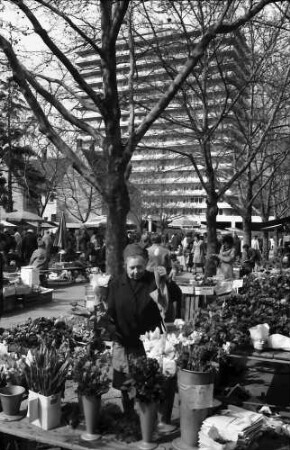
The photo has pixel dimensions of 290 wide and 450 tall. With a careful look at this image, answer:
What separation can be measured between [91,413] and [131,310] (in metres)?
0.82

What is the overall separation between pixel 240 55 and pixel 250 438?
1220 centimetres

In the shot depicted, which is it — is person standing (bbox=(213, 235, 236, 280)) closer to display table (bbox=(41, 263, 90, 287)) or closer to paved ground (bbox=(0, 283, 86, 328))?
paved ground (bbox=(0, 283, 86, 328))

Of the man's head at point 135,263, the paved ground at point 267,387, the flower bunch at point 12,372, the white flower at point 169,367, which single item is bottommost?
the paved ground at point 267,387

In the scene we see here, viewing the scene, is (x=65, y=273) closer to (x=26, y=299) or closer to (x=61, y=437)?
(x=26, y=299)

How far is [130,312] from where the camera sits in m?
3.80

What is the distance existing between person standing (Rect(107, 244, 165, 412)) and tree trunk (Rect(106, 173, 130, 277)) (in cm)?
333

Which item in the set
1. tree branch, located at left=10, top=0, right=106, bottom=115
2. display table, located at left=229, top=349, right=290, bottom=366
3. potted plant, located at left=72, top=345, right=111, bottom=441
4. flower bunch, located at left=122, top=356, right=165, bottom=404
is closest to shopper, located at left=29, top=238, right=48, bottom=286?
tree branch, located at left=10, top=0, right=106, bottom=115

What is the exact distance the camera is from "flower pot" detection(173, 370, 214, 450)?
3.20 metres

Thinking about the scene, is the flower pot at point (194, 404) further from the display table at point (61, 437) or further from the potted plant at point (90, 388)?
the potted plant at point (90, 388)

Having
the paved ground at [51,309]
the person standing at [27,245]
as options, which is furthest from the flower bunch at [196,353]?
the person standing at [27,245]

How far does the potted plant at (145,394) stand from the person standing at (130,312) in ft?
1.78

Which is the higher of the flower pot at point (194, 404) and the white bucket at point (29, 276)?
the white bucket at point (29, 276)

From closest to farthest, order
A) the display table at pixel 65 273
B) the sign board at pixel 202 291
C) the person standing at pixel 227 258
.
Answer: the sign board at pixel 202 291 → the person standing at pixel 227 258 → the display table at pixel 65 273

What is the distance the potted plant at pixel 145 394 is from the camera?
10.5 feet
